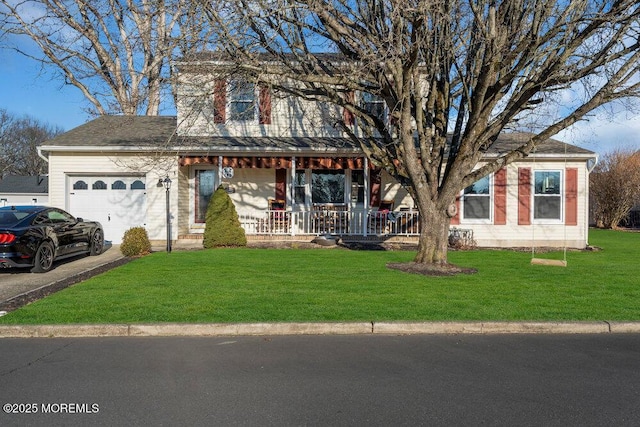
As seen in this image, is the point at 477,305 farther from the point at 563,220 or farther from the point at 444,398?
the point at 563,220

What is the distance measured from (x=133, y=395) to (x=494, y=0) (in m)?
9.12

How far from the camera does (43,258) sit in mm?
10531

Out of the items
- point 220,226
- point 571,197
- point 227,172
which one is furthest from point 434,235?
point 571,197

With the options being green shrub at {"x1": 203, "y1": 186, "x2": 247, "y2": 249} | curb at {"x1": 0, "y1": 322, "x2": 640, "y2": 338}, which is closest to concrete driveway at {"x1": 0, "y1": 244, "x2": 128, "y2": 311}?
curb at {"x1": 0, "y1": 322, "x2": 640, "y2": 338}

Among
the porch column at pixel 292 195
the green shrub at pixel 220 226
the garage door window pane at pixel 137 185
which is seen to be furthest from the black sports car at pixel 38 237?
the porch column at pixel 292 195

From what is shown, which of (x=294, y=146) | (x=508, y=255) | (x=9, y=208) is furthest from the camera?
(x=294, y=146)

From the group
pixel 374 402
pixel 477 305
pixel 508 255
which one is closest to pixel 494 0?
pixel 477 305

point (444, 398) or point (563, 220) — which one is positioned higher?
point (563, 220)

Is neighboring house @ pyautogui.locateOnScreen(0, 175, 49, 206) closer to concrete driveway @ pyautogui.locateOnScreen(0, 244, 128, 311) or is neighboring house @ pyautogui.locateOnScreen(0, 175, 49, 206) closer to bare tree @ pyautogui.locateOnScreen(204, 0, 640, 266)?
concrete driveway @ pyautogui.locateOnScreen(0, 244, 128, 311)

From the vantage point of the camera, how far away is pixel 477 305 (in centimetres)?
738

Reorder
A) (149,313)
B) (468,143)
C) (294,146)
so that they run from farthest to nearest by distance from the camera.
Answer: (294,146), (468,143), (149,313)

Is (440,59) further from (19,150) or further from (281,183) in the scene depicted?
(19,150)

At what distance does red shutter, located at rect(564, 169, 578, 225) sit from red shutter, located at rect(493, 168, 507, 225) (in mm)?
2055

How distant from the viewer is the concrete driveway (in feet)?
26.5
